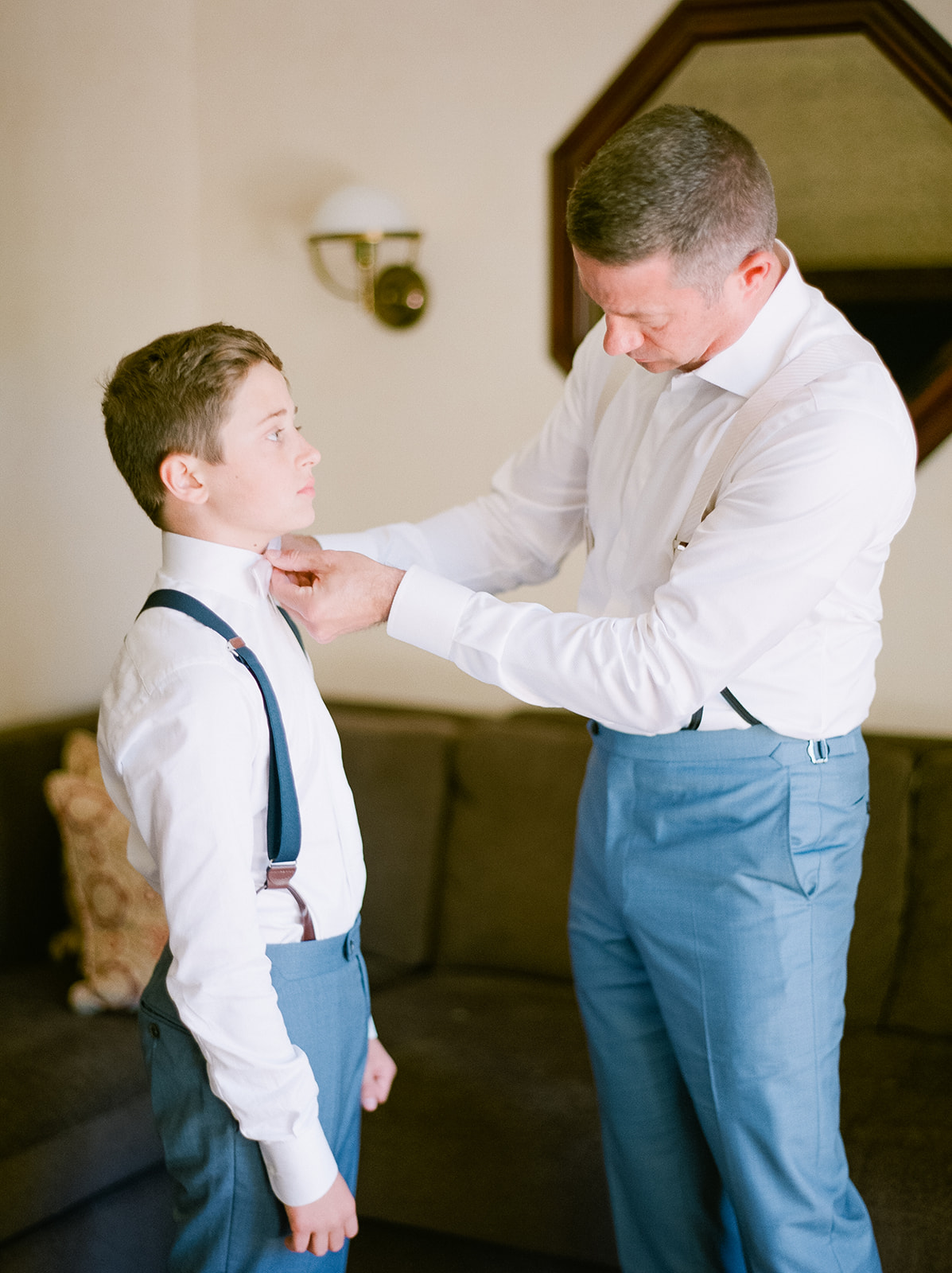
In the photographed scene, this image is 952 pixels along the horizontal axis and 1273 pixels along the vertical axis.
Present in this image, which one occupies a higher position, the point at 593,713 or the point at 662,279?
the point at 662,279

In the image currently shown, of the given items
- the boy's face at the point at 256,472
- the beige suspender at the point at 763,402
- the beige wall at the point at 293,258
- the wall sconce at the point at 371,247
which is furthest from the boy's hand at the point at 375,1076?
the wall sconce at the point at 371,247

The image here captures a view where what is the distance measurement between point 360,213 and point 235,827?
6.46 feet

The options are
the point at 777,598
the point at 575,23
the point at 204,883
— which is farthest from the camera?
the point at 575,23

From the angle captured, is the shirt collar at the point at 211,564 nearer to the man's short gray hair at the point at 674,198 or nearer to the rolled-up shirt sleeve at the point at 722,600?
the rolled-up shirt sleeve at the point at 722,600

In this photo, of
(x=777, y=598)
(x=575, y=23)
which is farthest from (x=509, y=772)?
(x=575, y=23)

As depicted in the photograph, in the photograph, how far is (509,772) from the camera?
8.44 feet

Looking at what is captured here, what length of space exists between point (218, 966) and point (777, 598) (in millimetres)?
720

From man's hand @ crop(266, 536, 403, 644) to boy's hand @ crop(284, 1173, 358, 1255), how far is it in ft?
1.89

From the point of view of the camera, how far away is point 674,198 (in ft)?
4.22

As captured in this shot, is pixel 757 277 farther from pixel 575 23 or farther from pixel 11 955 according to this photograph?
pixel 11 955

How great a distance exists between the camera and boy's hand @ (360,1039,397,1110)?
1.39 m

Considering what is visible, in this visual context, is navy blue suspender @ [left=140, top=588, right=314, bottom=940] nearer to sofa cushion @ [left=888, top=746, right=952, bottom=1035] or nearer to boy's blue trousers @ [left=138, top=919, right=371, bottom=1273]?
boy's blue trousers @ [left=138, top=919, right=371, bottom=1273]

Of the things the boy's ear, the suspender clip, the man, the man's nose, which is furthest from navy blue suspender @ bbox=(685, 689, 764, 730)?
the boy's ear

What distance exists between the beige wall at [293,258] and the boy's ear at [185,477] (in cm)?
155
